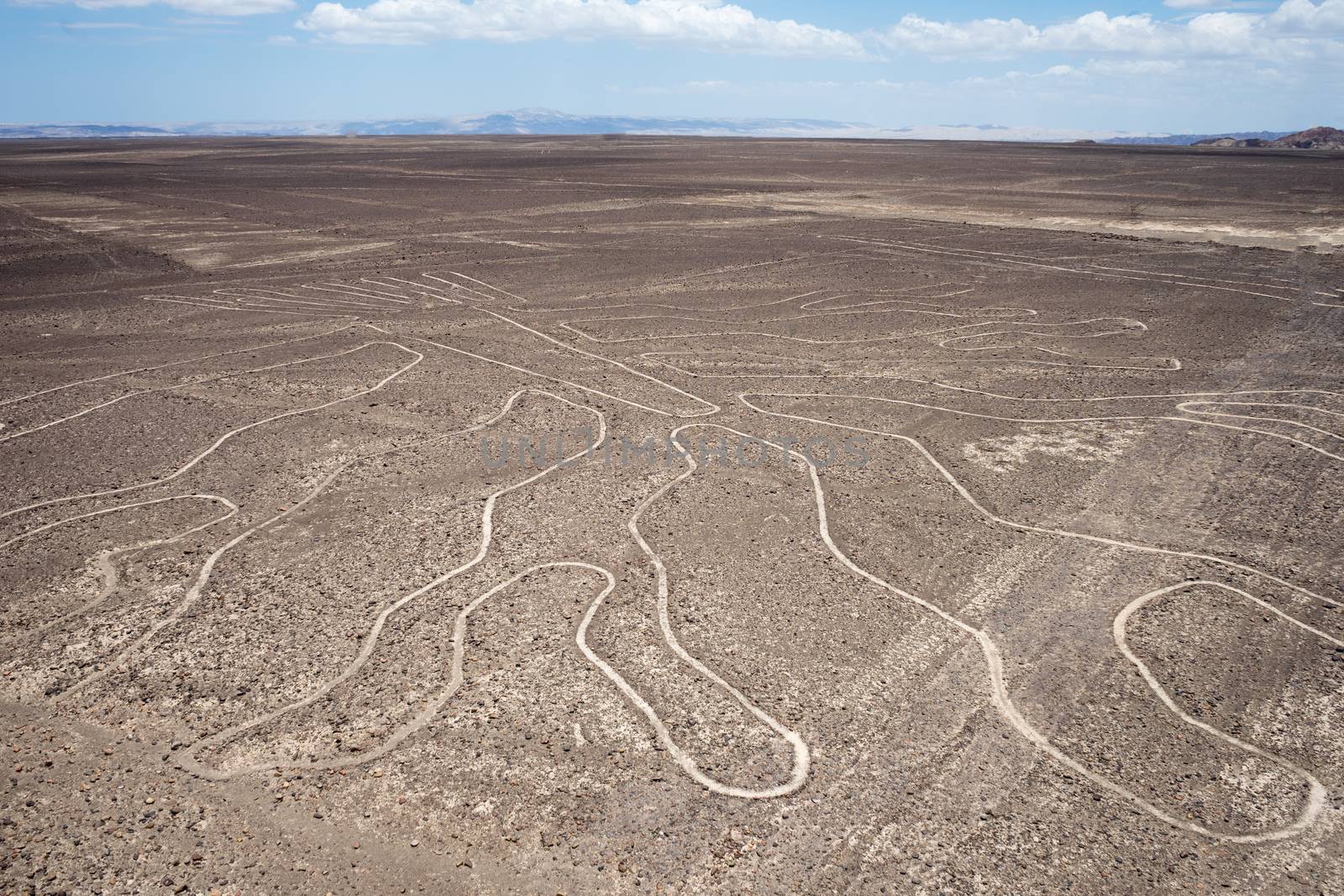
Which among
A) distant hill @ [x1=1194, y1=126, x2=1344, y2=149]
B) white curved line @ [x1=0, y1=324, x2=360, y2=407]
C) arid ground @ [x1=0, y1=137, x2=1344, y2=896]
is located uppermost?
distant hill @ [x1=1194, y1=126, x2=1344, y2=149]

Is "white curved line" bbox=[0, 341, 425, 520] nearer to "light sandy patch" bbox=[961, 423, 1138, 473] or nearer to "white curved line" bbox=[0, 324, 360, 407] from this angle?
"white curved line" bbox=[0, 324, 360, 407]

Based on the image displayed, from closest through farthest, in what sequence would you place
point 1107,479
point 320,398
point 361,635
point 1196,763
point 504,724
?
point 1196,763 → point 504,724 → point 361,635 → point 1107,479 → point 320,398

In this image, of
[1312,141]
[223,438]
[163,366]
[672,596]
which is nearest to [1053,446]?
[672,596]

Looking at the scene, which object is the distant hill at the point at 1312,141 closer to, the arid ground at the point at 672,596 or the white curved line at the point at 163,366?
the arid ground at the point at 672,596

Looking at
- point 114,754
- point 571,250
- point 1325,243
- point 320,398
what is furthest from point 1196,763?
point 1325,243

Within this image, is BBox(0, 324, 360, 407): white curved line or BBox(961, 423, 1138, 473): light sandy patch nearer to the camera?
BBox(961, 423, 1138, 473): light sandy patch

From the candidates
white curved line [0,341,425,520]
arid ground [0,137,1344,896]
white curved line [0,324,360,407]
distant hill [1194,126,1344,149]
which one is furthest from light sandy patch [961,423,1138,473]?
distant hill [1194,126,1344,149]

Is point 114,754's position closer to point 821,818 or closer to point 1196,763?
point 821,818

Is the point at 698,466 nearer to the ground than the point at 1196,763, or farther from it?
farther from it
